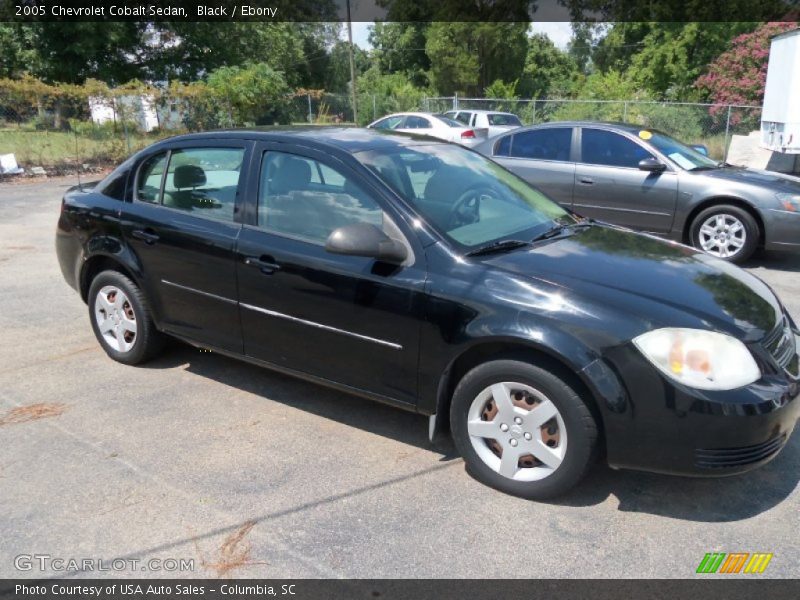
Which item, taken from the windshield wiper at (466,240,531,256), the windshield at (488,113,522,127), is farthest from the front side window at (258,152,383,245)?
the windshield at (488,113,522,127)

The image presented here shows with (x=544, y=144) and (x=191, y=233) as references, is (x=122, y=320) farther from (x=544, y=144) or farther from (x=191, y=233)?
(x=544, y=144)

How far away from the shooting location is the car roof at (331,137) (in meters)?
3.94

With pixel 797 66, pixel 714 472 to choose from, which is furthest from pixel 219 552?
pixel 797 66

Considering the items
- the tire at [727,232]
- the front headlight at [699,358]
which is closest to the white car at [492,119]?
the tire at [727,232]

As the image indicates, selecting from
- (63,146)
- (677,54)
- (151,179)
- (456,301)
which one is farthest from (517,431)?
(677,54)

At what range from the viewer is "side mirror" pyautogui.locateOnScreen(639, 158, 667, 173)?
7789 mm

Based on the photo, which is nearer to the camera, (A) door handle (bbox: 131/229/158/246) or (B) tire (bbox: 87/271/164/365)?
(A) door handle (bbox: 131/229/158/246)

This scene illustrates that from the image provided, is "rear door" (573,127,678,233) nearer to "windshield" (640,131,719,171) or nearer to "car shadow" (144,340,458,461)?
"windshield" (640,131,719,171)

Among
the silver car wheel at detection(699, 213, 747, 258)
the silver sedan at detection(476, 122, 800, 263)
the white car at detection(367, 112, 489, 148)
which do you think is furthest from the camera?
the white car at detection(367, 112, 489, 148)

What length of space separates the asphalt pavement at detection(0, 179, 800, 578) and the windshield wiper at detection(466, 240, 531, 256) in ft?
3.57

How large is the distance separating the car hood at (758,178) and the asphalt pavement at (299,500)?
15.9 feet

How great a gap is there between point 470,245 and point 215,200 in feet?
5.50

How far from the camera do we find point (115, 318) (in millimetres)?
4816

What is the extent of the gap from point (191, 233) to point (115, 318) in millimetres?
1105
